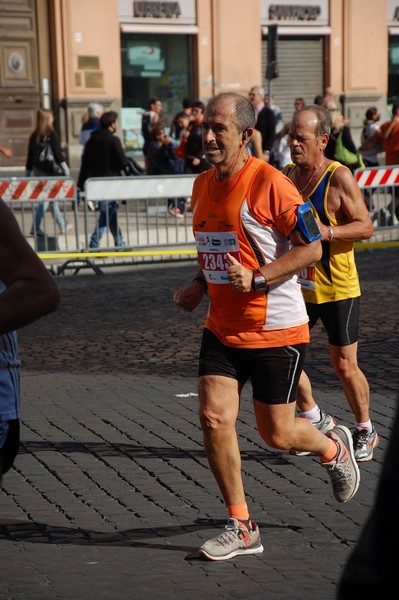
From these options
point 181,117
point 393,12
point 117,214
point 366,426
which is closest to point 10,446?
point 366,426

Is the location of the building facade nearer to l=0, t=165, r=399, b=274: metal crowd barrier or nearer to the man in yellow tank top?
l=0, t=165, r=399, b=274: metal crowd barrier

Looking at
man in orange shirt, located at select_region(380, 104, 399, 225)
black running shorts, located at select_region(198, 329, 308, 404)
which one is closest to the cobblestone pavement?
black running shorts, located at select_region(198, 329, 308, 404)

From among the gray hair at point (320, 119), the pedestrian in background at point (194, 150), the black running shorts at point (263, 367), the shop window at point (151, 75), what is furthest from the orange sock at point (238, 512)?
the shop window at point (151, 75)

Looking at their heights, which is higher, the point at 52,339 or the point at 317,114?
the point at 317,114

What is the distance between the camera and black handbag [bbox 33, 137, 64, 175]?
54.2 feet

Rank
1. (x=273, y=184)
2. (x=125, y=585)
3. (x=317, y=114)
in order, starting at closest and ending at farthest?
(x=125, y=585) < (x=273, y=184) < (x=317, y=114)

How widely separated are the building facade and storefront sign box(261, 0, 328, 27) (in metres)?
0.03

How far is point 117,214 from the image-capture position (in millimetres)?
15227

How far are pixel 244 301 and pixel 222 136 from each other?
66cm

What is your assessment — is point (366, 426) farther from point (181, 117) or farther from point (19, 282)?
point (181, 117)

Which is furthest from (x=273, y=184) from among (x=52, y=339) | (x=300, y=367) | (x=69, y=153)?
(x=69, y=153)

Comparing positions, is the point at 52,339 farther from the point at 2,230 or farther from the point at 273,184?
the point at 2,230

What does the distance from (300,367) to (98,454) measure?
1865mm

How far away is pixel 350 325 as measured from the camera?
248 inches
